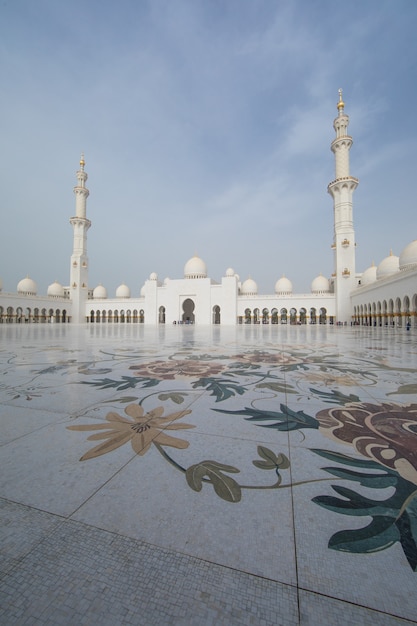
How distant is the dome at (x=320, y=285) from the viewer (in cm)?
3080

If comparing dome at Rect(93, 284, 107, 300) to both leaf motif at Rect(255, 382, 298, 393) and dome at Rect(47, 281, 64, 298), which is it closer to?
dome at Rect(47, 281, 64, 298)

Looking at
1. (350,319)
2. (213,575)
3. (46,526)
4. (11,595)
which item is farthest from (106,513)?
(350,319)

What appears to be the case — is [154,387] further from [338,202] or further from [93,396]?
[338,202]

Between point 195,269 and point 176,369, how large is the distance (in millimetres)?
29507

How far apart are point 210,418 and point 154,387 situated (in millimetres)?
813

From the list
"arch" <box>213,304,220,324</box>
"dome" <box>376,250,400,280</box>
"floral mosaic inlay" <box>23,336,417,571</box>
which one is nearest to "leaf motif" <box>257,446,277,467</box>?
"floral mosaic inlay" <box>23,336,417,571</box>

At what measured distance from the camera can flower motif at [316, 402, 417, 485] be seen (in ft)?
4.03

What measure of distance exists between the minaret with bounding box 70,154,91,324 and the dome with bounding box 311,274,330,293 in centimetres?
2476

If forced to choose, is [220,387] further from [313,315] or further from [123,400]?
[313,315]

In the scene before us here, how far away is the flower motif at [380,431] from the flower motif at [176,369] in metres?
1.42

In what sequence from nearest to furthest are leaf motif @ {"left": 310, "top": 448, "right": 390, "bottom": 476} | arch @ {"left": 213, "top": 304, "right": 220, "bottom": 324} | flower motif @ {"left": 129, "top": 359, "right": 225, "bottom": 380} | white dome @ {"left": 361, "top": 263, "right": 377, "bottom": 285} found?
leaf motif @ {"left": 310, "top": 448, "right": 390, "bottom": 476}, flower motif @ {"left": 129, "top": 359, "right": 225, "bottom": 380}, white dome @ {"left": 361, "top": 263, "right": 377, "bottom": 285}, arch @ {"left": 213, "top": 304, "right": 220, "bottom": 324}

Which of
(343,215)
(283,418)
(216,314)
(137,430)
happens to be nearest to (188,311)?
(216,314)

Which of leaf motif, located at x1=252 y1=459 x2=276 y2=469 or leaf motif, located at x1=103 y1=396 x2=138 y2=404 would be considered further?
leaf motif, located at x1=103 y1=396 x2=138 y2=404

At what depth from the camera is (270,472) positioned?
1138 mm
